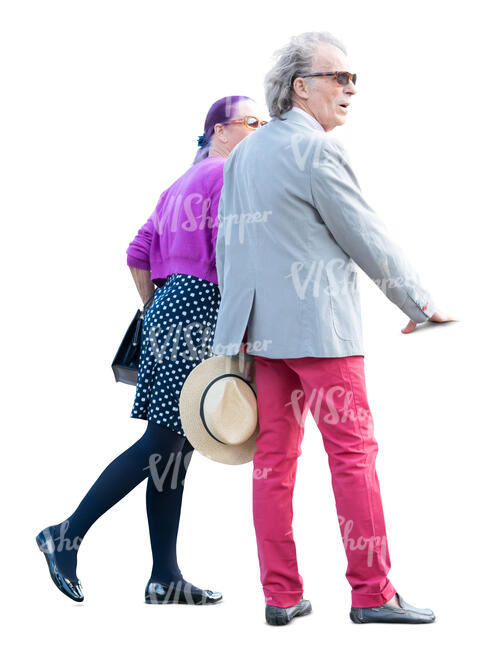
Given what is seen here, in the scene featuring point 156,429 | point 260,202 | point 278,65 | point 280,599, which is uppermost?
point 278,65

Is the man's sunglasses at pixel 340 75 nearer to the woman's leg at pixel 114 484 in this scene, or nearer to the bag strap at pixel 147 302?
the bag strap at pixel 147 302

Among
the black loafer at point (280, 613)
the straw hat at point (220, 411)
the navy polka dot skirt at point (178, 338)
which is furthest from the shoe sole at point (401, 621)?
the navy polka dot skirt at point (178, 338)

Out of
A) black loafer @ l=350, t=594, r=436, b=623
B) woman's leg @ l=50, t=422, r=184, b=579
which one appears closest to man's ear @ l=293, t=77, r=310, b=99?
woman's leg @ l=50, t=422, r=184, b=579

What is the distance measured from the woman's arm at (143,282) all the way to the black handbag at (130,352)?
9 cm

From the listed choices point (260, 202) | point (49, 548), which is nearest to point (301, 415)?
point (260, 202)

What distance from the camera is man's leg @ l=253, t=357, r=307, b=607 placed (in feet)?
10.4

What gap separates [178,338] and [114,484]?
1.88 feet

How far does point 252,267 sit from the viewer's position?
10.4ft

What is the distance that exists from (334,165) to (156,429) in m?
1.15

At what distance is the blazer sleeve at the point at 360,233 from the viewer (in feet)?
9.93

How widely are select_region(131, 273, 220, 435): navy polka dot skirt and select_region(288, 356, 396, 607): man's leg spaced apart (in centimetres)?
53

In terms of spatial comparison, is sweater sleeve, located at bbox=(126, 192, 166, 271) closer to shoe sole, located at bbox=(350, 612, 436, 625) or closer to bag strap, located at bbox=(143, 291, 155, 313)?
bag strap, located at bbox=(143, 291, 155, 313)

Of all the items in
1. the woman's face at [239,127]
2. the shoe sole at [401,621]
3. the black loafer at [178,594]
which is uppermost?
the woman's face at [239,127]

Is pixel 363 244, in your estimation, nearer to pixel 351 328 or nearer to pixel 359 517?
pixel 351 328
